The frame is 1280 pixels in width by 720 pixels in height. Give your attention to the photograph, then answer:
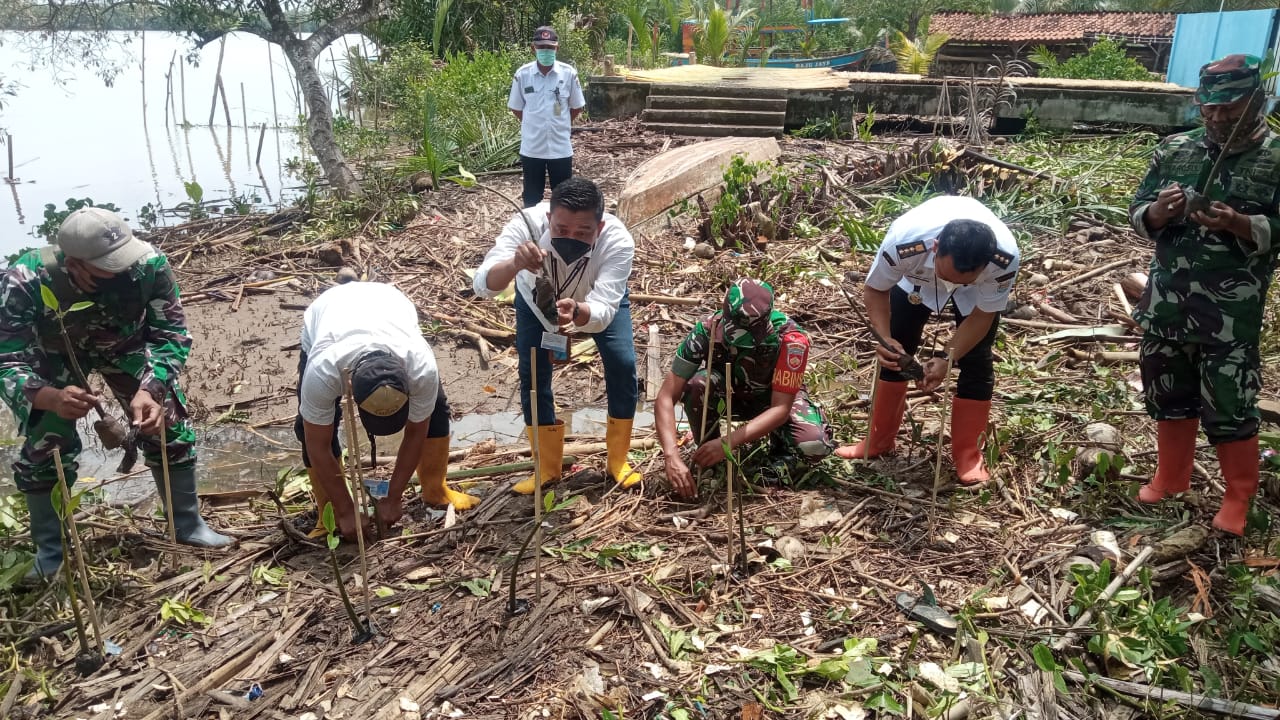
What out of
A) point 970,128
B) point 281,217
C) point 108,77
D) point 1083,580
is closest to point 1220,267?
point 1083,580

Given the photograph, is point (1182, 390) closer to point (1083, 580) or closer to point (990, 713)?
point (1083, 580)

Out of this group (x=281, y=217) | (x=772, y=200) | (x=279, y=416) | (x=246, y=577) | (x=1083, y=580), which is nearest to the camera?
(x=1083, y=580)

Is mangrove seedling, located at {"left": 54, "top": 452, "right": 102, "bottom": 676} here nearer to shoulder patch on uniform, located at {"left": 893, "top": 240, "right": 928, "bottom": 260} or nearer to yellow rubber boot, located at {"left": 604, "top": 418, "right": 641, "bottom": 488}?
yellow rubber boot, located at {"left": 604, "top": 418, "right": 641, "bottom": 488}

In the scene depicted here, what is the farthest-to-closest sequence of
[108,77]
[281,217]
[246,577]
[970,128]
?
[108,77], [970,128], [281,217], [246,577]

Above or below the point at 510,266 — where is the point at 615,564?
below

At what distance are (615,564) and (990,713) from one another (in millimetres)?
1410

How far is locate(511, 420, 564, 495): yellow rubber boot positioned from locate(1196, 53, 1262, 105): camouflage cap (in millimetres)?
2837

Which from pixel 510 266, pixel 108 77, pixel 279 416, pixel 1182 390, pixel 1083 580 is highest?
pixel 108 77

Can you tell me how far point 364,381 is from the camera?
2.90m

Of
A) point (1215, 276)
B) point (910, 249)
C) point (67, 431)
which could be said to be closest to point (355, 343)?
point (67, 431)

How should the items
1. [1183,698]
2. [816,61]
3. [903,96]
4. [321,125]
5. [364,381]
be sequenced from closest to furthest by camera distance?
[1183,698] → [364,381] → [321,125] → [903,96] → [816,61]

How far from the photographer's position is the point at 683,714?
2.55 meters

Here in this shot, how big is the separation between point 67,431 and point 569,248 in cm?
209

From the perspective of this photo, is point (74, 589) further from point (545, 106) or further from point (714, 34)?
point (714, 34)
